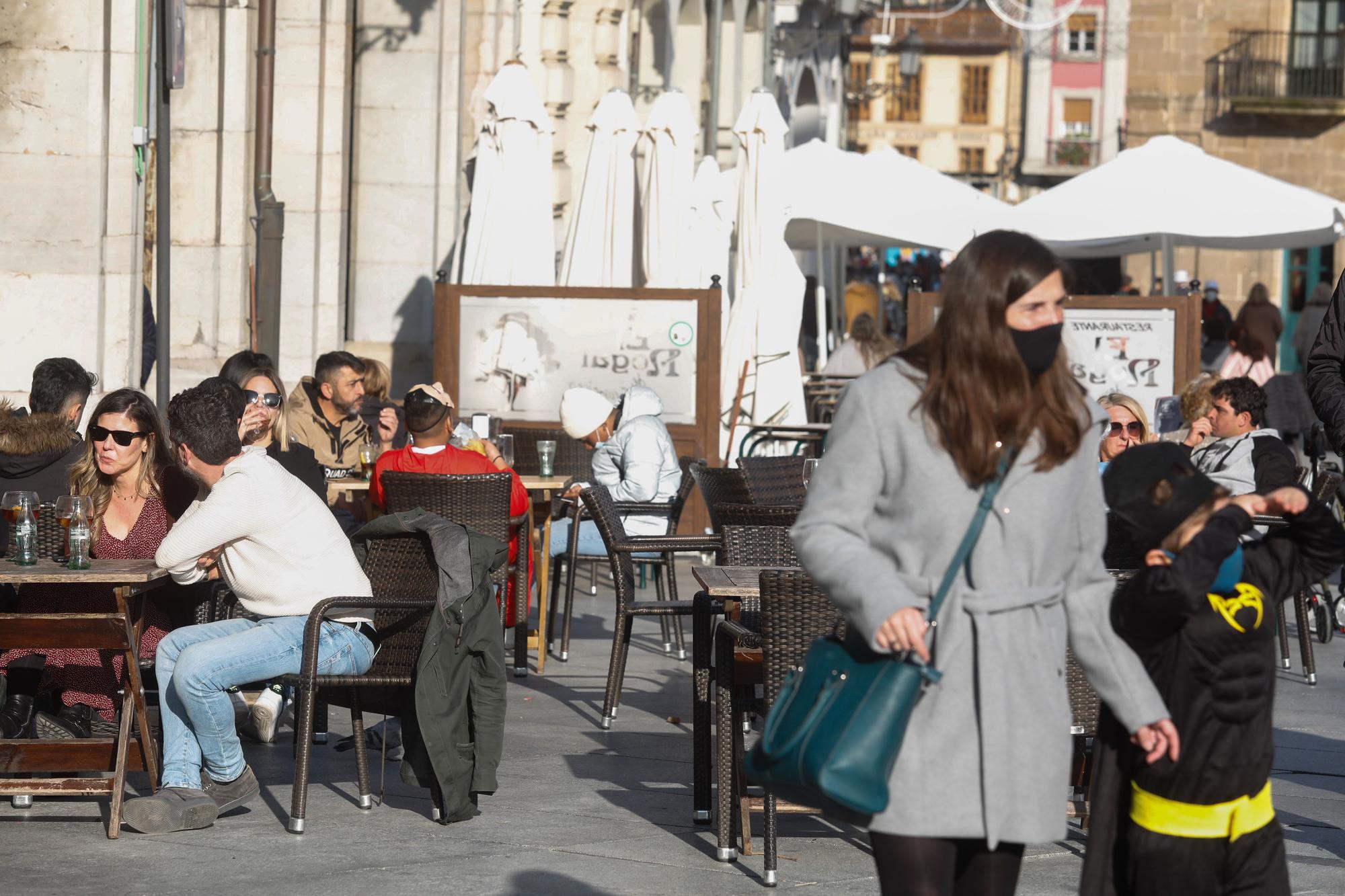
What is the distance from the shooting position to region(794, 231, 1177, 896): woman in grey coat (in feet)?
11.6

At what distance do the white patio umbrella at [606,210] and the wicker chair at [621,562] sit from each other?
20.7 ft

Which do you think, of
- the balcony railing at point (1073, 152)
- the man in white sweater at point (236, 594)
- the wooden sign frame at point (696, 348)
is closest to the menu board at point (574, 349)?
the wooden sign frame at point (696, 348)

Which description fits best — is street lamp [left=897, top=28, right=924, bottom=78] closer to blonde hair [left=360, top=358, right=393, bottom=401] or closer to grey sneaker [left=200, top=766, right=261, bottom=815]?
blonde hair [left=360, top=358, right=393, bottom=401]

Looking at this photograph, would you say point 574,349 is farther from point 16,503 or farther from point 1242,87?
point 1242,87

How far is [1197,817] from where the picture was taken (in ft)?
12.7

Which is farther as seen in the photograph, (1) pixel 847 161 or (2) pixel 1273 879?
(1) pixel 847 161

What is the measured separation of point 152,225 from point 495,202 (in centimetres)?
253

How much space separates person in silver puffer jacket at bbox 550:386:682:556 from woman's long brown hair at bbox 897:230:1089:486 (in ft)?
20.3

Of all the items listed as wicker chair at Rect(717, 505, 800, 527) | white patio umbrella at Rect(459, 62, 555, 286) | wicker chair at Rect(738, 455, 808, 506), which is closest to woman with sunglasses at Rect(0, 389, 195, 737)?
wicker chair at Rect(717, 505, 800, 527)

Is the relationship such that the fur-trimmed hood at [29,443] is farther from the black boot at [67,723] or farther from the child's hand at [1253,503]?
the child's hand at [1253,503]

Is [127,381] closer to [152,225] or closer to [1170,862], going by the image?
[152,225]

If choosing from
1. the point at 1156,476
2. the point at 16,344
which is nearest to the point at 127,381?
the point at 16,344

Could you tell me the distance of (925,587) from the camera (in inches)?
140

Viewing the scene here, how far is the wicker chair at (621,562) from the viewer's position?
7.93 metres
